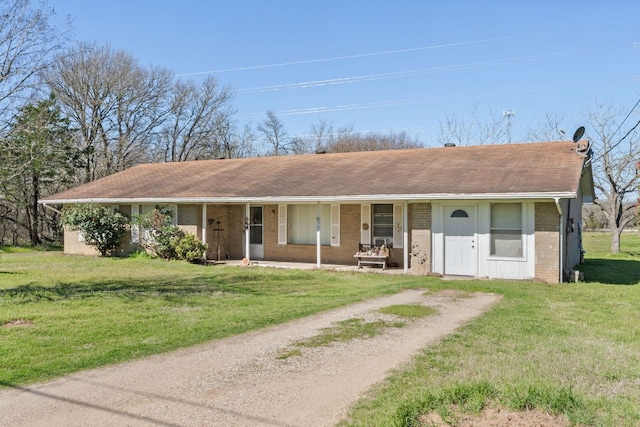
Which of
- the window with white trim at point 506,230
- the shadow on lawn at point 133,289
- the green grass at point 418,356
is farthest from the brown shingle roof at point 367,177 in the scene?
the shadow on lawn at point 133,289

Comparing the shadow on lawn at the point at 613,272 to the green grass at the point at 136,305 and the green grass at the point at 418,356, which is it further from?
the green grass at the point at 136,305

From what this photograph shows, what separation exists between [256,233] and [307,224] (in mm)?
2160

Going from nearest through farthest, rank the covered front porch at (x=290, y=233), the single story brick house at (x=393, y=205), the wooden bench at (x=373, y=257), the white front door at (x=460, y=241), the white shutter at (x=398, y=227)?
the single story brick house at (x=393, y=205) < the white front door at (x=460, y=241) < the wooden bench at (x=373, y=257) < the white shutter at (x=398, y=227) < the covered front porch at (x=290, y=233)

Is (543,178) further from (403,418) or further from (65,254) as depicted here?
(65,254)

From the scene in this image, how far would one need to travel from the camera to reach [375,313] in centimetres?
872

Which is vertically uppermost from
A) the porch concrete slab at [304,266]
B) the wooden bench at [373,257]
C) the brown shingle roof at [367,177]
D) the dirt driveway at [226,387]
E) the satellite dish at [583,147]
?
the satellite dish at [583,147]

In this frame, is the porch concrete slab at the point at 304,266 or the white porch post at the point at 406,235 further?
the porch concrete slab at the point at 304,266

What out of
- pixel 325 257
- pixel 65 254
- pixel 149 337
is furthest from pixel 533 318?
pixel 65 254

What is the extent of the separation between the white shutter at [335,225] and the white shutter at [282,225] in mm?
1878

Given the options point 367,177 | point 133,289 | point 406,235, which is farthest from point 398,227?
point 133,289

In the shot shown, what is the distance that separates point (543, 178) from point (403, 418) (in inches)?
437

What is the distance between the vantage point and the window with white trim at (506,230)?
13180mm

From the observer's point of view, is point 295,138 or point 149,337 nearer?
point 149,337

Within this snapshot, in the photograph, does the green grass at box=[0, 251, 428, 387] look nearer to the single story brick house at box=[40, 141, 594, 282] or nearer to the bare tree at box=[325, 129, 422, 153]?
the single story brick house at box=[40, 141, 594, 282]
